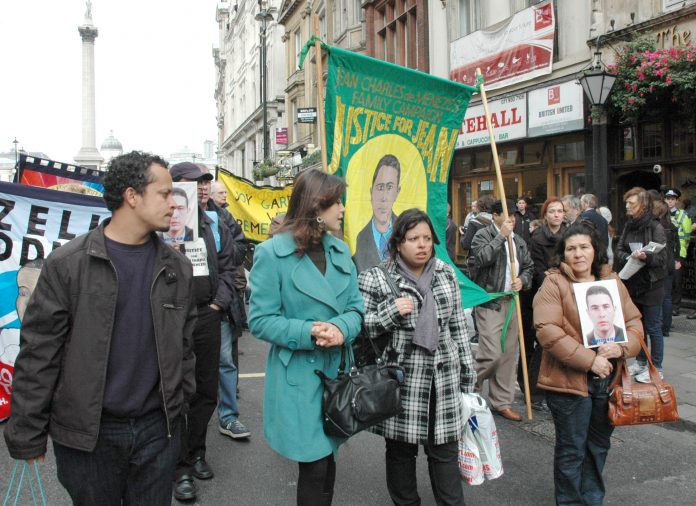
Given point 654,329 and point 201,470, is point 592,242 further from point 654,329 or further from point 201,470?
point 654,329

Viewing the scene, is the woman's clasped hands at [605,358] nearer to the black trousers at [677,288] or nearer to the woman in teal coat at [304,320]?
the woman in teal coat at [304,320]

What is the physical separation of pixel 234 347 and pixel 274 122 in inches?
1491

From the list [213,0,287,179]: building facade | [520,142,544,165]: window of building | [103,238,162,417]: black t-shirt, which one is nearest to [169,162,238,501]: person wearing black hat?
[103,238,162,417]: black t-shirt

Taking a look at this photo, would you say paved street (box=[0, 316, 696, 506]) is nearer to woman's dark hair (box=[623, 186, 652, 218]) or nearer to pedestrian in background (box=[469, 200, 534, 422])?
pedestrian in background (box=[469, 200, 534, 422])

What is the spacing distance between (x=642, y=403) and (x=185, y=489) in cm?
274

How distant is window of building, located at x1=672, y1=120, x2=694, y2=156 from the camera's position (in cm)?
1030

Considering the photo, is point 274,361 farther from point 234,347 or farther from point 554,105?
point 554,105

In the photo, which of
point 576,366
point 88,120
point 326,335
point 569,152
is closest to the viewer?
point 326,335

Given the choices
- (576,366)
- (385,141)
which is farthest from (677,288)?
(576,366)

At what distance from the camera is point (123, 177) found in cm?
253

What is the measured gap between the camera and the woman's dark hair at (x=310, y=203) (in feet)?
9.89

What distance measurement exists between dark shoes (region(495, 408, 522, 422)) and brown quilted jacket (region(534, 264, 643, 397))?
2079 millimetres

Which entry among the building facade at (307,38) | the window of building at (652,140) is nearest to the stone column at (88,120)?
the building facade at (307,38)

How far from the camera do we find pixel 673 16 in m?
9.97
